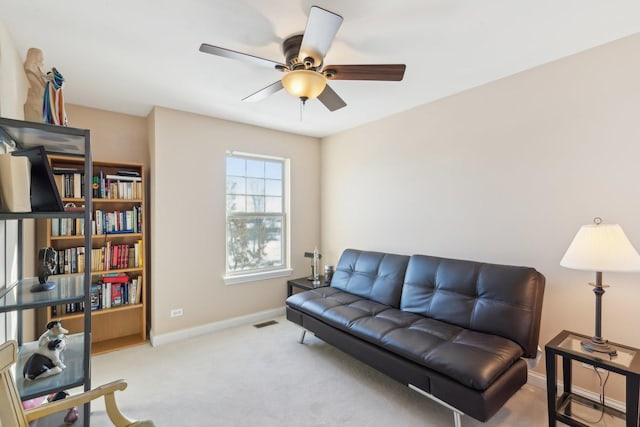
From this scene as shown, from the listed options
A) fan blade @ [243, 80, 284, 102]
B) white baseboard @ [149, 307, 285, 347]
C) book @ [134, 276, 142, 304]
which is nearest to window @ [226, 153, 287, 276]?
white baseboard @ [149, 307, 285, 347]

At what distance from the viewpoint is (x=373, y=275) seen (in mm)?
3141

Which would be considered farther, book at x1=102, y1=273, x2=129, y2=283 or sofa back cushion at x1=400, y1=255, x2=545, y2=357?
book at x1=102, y1=273, x2=129, y2=283

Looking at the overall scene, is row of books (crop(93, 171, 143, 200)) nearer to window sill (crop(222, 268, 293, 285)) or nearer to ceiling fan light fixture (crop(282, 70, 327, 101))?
window sill (crop(222, 268, 293, 285))

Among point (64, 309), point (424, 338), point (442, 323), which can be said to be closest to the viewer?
point (424, 338)

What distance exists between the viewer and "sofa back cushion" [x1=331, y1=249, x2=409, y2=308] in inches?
114

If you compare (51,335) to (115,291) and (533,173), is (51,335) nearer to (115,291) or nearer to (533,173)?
(115,291)

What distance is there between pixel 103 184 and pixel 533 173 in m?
3.93

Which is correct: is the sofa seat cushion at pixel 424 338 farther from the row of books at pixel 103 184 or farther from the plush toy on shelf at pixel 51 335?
the row of books at pixel 103 184

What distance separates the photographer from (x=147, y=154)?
3430 millimetres

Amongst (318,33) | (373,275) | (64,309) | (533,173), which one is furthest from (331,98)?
(64,309)

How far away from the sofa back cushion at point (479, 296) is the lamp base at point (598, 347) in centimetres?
30

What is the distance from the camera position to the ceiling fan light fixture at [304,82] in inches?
70.2

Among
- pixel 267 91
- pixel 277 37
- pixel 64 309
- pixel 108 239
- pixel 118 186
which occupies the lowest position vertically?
pixel 64 309

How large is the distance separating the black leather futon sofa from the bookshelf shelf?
5.72 ft
